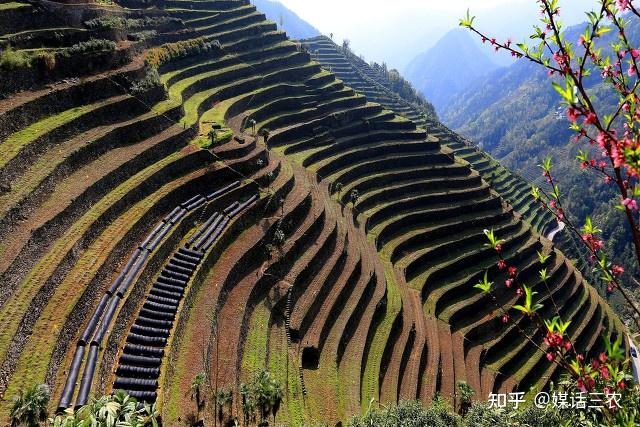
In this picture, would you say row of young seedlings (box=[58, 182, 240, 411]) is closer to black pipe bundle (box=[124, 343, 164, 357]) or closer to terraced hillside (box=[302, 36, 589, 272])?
black pipe bundle (box=[124, 343, 164, 357])

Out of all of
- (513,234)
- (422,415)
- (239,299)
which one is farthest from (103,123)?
(513,234)

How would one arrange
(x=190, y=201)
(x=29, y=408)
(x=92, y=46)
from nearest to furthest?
(x=29, y=408)
(x=190, y=201)
(x=92, y=46)

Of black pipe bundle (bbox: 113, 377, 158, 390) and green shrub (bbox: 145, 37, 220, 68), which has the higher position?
green shrub (bbox: 145, 37, 220, 68)

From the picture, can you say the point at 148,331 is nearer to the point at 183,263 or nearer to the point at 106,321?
the point at 106,321

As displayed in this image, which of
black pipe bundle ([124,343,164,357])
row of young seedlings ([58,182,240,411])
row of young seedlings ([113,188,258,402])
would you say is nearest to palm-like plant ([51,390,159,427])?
row of young seedlings ([58,182,240,411])

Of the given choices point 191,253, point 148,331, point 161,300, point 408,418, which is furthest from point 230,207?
point 408,418

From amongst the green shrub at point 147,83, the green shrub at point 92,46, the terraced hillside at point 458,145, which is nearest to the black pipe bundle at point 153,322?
the green shrub at point 147,83

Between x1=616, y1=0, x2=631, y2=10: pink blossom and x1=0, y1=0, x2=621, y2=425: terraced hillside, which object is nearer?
x1=616, y1=0, x2=631, y2=10: pink blossom

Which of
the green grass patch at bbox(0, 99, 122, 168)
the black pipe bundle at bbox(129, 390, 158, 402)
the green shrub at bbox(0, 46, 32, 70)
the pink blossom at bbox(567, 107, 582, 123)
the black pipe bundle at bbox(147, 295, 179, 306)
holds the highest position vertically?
the green shrub at bbox(0, 46, 32, 70)
